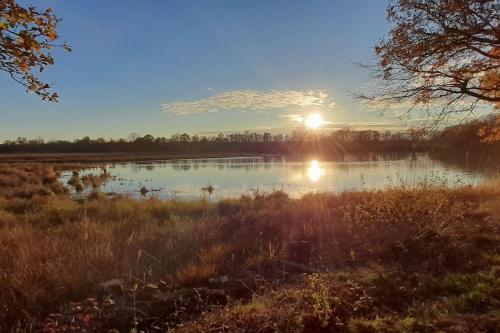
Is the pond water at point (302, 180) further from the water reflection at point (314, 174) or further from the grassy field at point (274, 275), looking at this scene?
the grassy field at point (274, 275)

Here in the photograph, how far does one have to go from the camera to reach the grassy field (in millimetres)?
3871

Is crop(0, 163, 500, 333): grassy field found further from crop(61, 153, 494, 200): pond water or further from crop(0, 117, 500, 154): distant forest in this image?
crop(0, 117, 500, 154): distant forest

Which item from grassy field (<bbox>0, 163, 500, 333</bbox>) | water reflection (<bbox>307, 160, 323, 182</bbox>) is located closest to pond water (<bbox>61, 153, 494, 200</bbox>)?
water reflection (<bbox>307, 160, 323, 182</bbox>)

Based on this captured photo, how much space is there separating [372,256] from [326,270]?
1.04 m

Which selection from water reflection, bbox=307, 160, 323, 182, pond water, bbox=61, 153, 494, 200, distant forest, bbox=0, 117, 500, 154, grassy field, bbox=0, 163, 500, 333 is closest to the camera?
grassy field, bbox=0, 163, 500, 333

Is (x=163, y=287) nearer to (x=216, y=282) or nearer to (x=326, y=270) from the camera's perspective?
(x=216, y=282)

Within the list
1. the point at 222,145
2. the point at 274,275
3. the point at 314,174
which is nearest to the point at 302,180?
the point at 314,174

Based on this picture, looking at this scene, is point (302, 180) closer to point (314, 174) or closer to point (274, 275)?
point (314, 174)

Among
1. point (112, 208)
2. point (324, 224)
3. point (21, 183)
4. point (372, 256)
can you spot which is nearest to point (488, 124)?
point (324, 224)

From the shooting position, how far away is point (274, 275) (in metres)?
5.52

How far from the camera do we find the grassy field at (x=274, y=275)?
3.87 meters

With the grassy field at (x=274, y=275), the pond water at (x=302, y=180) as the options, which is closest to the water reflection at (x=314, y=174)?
the pond water at (x=302, y=180)

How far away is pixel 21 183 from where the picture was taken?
94.7 ft

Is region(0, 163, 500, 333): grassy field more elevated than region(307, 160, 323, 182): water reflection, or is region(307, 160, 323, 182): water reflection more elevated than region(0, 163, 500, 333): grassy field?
region(0, 163, 500, 333): grassy field
